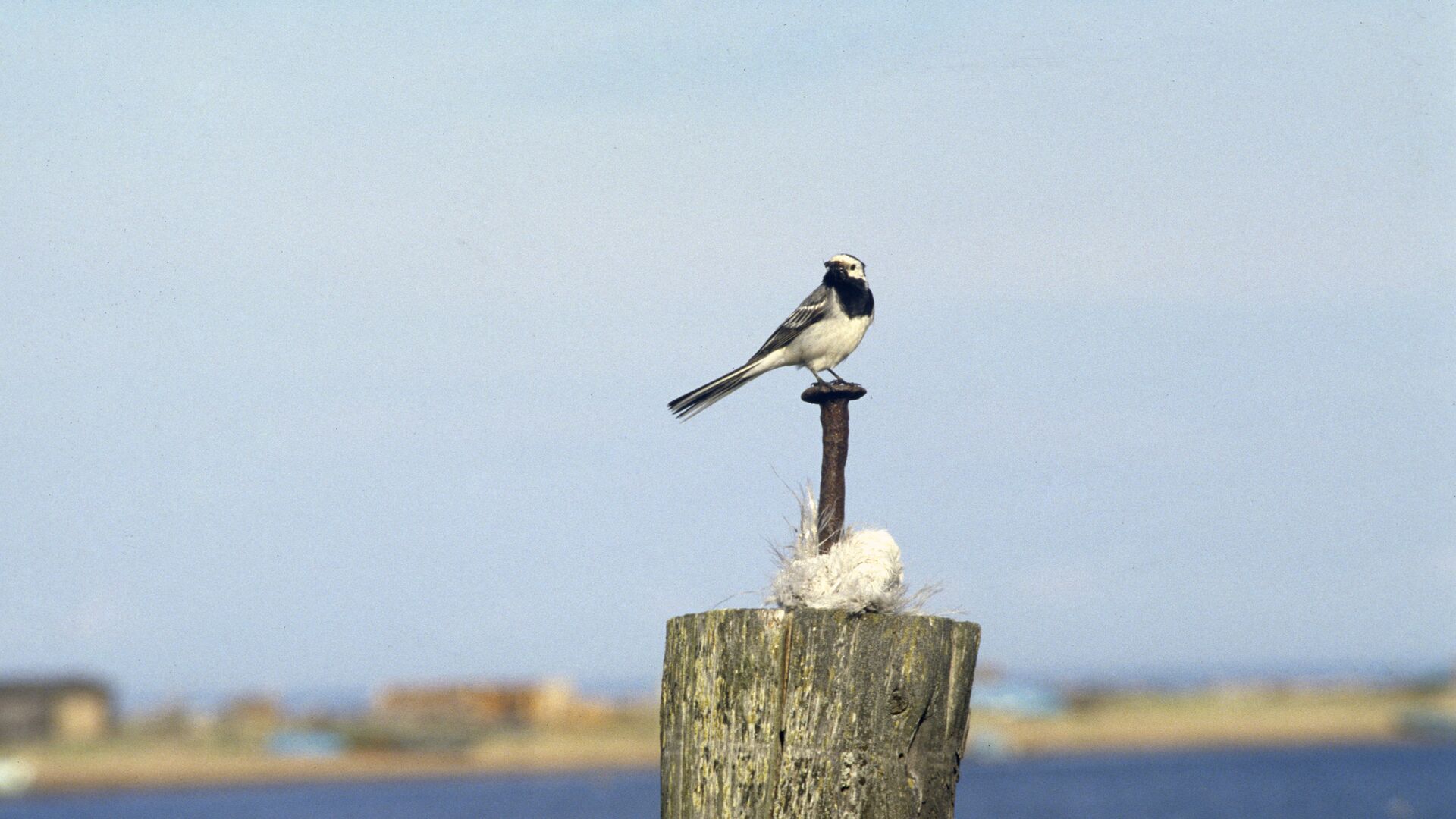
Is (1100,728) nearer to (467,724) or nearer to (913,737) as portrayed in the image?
(467,724)

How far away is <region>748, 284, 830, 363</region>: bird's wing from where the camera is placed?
7.99 meters

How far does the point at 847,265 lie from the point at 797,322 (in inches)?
16.0

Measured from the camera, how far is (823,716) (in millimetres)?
5000

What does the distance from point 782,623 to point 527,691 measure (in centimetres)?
10588

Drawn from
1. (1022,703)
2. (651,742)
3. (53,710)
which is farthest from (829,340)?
(1022,703)

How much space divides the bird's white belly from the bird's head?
0.78 ft

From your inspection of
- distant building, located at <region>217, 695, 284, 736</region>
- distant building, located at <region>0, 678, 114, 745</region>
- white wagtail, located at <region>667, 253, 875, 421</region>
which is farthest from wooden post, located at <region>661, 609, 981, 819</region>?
distant building, located at <region>217, 695, 284, 736</region>

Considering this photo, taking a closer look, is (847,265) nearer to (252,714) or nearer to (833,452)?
(833,452)

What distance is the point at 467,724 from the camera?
10438cm

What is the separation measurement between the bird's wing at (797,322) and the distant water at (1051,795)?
6636 cm

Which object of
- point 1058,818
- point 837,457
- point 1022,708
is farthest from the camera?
point 1022,708

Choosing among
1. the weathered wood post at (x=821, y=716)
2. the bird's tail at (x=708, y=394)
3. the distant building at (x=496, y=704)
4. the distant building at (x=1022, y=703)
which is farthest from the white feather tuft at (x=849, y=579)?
the distant building at (x=1022, y=703)

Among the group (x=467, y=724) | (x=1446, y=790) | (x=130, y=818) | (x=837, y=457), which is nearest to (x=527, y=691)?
(x=467, y=724)

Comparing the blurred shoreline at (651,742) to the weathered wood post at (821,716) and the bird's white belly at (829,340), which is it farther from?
the weathered wood post at (821,716)
